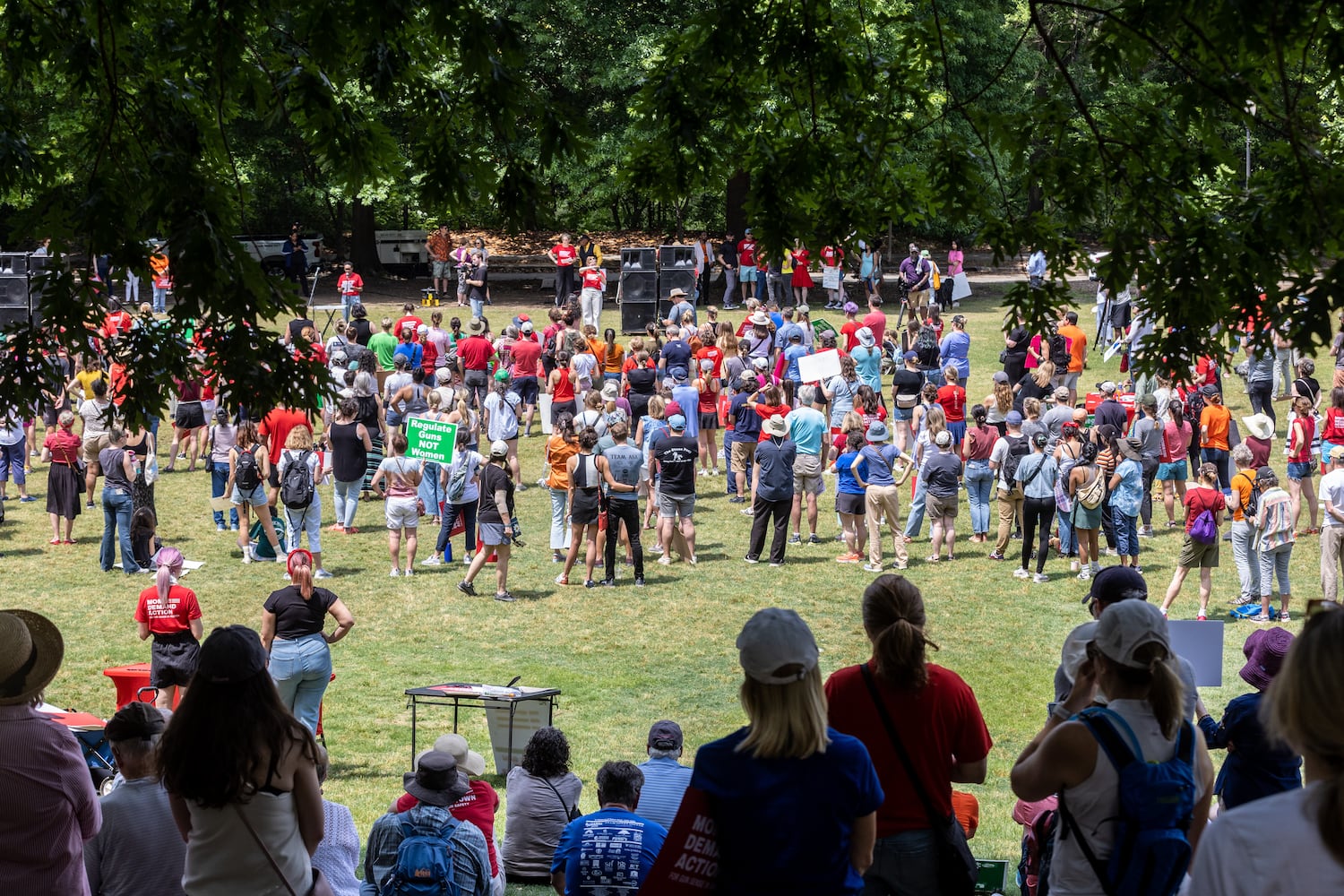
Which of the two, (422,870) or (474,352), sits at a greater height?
(474,352)

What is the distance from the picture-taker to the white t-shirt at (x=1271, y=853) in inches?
85.9

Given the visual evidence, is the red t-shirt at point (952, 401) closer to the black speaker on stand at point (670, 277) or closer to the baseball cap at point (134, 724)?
the black speaker on stand at point (670, 277)

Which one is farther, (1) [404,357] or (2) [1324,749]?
(1) [404,357]

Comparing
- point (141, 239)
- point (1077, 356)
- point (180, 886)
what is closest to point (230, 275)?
point (141, 239)

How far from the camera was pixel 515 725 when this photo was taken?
35.6ft

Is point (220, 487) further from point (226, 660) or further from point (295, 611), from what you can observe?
point (226, 660)

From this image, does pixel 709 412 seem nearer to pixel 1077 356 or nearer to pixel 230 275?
pixel 1077 356

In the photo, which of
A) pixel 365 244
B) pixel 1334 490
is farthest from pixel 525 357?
pixel 365 244

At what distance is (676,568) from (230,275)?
1140 cm

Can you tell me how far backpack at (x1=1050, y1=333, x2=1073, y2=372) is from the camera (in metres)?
21.5

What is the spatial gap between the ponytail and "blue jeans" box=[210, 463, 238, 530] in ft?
46.5

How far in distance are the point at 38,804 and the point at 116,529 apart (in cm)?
1322

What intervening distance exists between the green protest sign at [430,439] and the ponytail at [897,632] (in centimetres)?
1207

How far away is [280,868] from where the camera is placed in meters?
3.90
